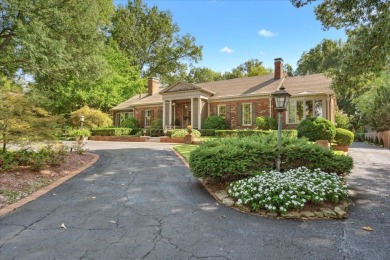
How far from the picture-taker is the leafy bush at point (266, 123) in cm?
1966

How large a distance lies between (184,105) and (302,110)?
430 inches

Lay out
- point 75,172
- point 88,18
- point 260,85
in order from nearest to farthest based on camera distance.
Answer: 1. point 75,172
2. point 88,18
3. point 260,85

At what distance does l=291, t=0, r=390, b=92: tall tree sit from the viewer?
7.48 m

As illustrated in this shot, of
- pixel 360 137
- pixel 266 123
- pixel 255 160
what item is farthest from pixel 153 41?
pixel 255 160

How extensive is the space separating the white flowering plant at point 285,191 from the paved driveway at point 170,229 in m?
0.32

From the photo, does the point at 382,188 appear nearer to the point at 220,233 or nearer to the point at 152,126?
the point at 220,233

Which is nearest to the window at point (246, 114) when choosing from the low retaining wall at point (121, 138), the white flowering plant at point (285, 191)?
the low retaining wall at point (121, 138)

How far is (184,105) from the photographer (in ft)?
84.4

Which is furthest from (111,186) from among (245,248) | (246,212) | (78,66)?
(78,66)

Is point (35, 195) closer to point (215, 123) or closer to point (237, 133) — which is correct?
point (237, 133)

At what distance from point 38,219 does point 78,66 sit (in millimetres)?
11011

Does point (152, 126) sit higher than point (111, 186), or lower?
higher

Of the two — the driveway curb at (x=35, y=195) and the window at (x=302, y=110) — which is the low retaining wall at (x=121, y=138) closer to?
the window at (x=302, y=110)

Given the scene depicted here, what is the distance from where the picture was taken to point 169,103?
24.6 m
